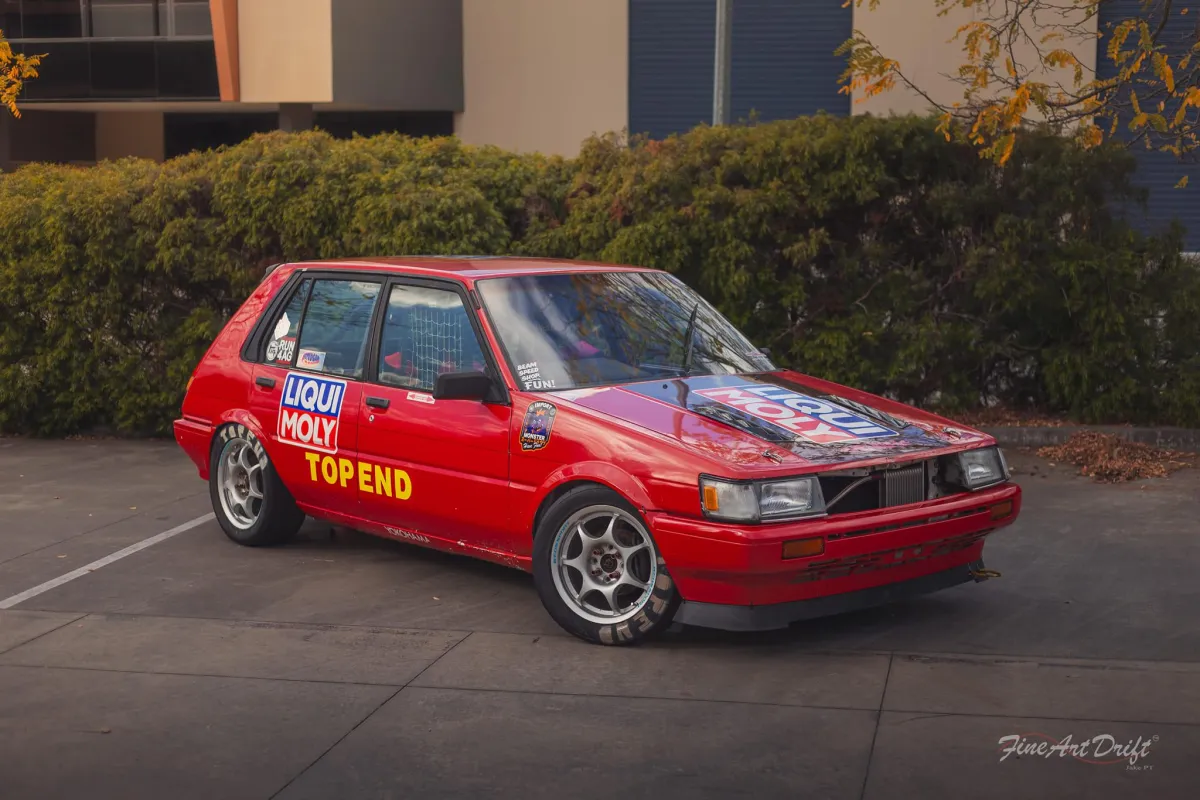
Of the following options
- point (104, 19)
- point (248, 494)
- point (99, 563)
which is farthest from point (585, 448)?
point (104, 19)

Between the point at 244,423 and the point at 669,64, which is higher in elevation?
the point at 669,64

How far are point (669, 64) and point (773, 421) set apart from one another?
26265 millimetres

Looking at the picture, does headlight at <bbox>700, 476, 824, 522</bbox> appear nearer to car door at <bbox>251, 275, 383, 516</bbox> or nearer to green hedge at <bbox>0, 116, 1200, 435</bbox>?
car door at <bbox>251, 275, 383, 516</bbox>

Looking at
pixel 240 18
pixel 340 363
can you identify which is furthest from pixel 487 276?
pixel 240 18

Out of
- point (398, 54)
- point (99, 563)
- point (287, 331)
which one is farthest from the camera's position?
point (398, 54)

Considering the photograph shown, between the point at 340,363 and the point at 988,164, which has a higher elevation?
the point at 988,164

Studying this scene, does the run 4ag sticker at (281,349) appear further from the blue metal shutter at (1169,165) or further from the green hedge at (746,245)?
the blue metal shutter at (1169,165)

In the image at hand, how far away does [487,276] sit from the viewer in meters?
6.96

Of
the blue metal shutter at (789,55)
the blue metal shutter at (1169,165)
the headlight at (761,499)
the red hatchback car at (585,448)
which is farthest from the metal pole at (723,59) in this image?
the blue metal shutter at (789,55)

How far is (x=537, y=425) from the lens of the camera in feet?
20.7

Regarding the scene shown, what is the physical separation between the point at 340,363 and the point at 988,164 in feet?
17.9

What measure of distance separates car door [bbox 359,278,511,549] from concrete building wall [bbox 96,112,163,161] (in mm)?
33970

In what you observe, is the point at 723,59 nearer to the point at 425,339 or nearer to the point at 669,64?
the point at 425,339

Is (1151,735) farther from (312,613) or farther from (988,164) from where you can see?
(988,164)
